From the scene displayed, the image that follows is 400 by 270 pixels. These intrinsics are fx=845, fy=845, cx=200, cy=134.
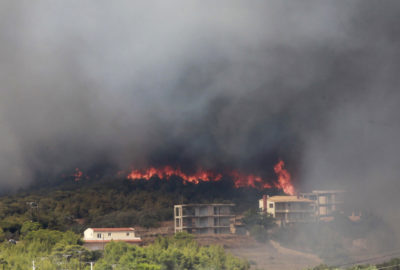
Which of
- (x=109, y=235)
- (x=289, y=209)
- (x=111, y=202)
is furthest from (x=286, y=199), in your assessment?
(x=109, y=235)

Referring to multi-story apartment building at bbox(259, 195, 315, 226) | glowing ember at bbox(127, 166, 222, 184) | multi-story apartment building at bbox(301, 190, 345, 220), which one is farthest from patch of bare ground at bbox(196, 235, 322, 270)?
glowing ember at bbox(127, 166, 222, 184)

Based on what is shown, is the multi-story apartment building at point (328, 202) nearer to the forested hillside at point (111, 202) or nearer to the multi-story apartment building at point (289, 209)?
the multi-story apartment building at point (289, 209)

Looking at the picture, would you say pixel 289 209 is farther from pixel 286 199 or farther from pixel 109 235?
pixel 109 235

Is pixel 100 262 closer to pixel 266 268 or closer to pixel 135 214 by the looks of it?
pixel 266 268

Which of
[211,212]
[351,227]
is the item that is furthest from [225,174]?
[351,227]

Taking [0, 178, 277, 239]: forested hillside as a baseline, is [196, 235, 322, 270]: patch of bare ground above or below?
below

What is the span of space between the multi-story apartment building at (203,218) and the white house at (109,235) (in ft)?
14.6

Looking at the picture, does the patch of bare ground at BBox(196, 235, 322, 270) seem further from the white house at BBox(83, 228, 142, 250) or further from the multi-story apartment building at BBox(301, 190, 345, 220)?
the multi-story apartment building at BBox(301, 190, 345, 220)

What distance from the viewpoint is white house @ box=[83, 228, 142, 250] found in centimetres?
6075

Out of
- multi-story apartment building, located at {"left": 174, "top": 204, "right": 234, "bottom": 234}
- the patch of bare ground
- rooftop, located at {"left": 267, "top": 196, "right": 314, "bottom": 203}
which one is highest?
rooftop, located at {"left": 267, "top": 196, "right": 314, "bottom": 203}

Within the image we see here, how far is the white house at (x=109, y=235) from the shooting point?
199ft

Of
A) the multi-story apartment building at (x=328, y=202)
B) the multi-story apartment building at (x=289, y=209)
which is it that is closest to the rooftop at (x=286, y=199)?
the multi-story apartment building at (x=289, y=209)

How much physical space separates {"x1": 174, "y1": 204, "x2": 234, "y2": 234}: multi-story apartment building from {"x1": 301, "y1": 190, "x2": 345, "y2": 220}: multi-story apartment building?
270 inches

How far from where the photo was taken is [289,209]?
66.0 meters
